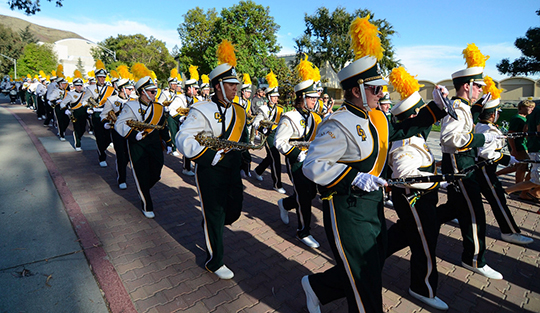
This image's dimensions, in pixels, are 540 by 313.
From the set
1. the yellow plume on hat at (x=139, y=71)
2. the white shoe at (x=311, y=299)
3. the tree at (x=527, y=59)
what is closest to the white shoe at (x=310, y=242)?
the white shoe at (x=311, y=299)

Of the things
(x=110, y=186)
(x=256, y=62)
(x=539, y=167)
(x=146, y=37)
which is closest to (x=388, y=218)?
(x=539, y=167)

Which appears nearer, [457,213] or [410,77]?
[410,77]

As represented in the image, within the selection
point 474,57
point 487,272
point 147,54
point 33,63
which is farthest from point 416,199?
point 147,54

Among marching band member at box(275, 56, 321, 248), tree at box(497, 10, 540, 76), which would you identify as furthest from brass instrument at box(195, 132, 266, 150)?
tree at box(497, 10, 540, 76)

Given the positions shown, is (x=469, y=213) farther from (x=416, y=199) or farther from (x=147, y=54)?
(x=147, y=54)

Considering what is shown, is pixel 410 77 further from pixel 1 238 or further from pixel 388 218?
pixel 1 238

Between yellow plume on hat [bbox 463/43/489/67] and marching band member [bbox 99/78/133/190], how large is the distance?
6.25 m

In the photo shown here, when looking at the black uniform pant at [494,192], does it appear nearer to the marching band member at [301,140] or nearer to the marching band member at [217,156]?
the marching band member at [301,140]

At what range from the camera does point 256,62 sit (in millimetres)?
31375

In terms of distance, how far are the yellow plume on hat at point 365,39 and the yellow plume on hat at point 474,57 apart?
8.47ft

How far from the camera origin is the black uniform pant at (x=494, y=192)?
4383 mm

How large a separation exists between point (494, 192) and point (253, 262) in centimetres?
353

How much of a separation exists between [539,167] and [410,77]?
4.98 m

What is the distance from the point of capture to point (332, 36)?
135 ft
